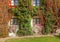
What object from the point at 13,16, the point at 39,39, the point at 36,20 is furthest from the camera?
the point at 36,20

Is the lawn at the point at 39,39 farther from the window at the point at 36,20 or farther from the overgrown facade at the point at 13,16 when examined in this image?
the window at the point at 36,20

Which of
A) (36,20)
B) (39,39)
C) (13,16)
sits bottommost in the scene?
(39,39)

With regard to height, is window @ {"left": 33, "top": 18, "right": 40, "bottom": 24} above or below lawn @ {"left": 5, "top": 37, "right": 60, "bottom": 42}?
above

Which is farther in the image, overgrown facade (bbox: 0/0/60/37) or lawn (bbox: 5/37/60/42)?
overgrown facade (bbox: 0/0/60/37)

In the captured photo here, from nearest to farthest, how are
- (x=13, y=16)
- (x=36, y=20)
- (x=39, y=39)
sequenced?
(x=39, y=39)
(x=13, y=16)
(x=36, y=20)

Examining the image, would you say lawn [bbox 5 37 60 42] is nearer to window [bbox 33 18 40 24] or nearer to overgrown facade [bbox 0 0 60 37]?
overgrown facade [bbox 0 0 60 37]

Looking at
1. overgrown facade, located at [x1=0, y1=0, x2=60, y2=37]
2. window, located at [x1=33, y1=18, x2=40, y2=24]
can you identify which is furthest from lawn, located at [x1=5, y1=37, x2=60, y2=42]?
window, located at [x1=33, y1=18, x2=40, y2=24]

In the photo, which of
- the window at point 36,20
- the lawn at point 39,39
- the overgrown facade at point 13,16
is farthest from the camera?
the window at point 36,20

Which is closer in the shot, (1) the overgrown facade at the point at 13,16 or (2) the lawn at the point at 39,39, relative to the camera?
(2) the lawn at the point at 39,39

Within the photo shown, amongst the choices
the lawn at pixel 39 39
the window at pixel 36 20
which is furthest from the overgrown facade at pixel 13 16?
the lawn at pixel 39 39

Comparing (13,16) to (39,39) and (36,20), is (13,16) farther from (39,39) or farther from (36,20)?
(39,39)

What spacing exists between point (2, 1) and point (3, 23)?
2080mm

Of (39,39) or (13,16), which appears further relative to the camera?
(13,16)

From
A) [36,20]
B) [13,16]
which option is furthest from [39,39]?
[13,16]
